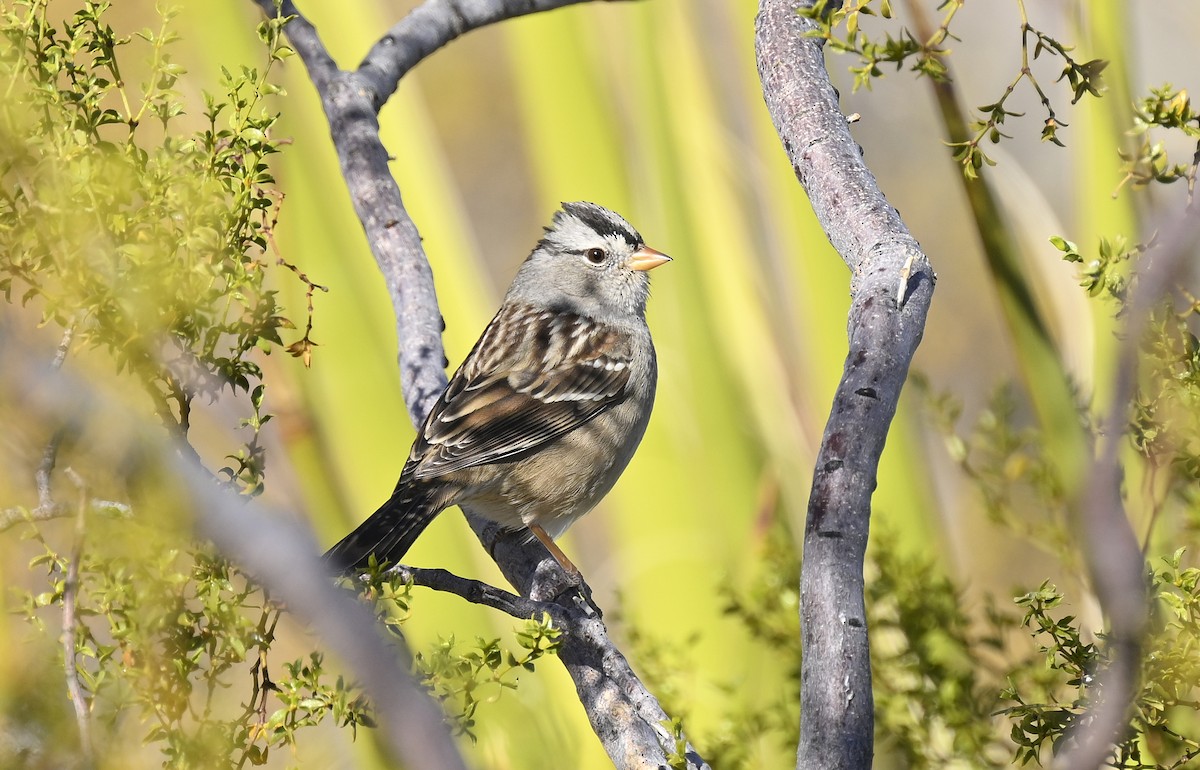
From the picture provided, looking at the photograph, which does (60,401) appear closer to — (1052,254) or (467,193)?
(1052,254)

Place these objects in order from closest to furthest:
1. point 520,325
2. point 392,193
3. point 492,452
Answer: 1. point 392,193
2. point 492,452
3. point 520,325

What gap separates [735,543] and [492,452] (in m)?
0.77

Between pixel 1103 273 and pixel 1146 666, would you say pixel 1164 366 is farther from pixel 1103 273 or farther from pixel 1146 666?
pixel 1146 666

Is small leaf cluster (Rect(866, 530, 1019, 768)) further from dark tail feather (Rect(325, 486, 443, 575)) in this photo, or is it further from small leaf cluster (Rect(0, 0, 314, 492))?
small leaf cluster (Rect(0, 0, 314, 492))

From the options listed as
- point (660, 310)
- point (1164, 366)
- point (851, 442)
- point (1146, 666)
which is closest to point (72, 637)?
point (851, 442)

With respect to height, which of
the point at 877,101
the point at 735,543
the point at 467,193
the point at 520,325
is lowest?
the point at 735,543

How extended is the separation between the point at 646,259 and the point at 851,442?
82.6 inches

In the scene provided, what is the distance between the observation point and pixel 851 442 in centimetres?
140

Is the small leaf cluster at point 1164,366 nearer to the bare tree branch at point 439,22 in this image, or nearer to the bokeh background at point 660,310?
the bokeh background at point 660,310

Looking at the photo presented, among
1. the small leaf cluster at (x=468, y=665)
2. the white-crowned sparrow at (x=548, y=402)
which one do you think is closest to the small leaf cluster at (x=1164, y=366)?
the small leaf cluster at (x=468, y=665)

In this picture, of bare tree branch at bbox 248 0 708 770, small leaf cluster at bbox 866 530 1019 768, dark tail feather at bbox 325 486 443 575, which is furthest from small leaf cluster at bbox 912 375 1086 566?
dark tail feather at bbox 325 486 443 575

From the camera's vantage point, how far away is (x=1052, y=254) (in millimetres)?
3174

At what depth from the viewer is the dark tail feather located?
241 cm

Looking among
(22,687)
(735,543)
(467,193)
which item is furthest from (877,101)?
(22,687)
